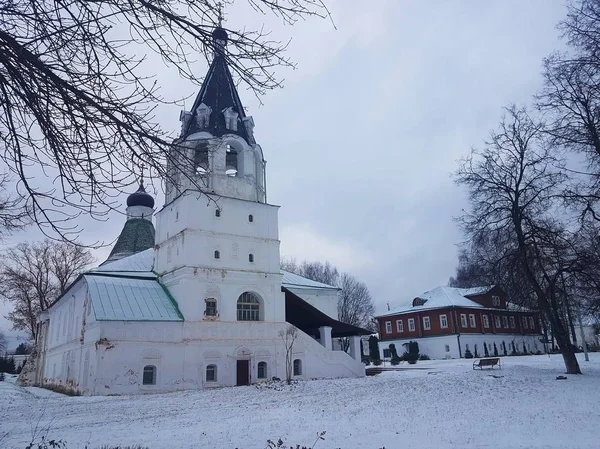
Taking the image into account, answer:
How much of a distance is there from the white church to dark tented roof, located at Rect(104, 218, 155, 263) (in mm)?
6680

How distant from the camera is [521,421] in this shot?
32.1 ft

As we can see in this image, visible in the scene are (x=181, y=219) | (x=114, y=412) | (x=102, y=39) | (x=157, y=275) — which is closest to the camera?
(x=102, y=39)

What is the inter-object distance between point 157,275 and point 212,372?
6.76 metres

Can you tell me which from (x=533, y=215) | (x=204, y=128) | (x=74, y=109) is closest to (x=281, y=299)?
(x=204, y=128)

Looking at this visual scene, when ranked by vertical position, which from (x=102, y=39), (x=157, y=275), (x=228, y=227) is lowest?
(x=102, y=39)

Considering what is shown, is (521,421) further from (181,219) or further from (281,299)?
(181,219)

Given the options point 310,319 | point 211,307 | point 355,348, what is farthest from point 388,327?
point 211,307

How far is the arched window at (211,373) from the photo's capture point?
2349 centimetres

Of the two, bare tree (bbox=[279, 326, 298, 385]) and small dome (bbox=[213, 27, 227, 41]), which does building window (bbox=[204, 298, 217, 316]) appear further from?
small dome (bbox=[213, 27, 227, 41])

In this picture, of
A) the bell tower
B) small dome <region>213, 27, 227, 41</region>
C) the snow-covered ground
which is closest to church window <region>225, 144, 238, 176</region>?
the bell tower

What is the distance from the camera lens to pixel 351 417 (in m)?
11.1

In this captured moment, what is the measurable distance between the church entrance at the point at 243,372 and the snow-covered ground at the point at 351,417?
20.2 feet

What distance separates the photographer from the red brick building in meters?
45.7

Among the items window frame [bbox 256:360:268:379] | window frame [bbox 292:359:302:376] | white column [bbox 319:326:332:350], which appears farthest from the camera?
white column [bbox 319:326:332:350]
